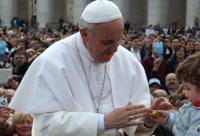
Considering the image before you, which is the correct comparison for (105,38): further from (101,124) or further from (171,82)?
(171,82)

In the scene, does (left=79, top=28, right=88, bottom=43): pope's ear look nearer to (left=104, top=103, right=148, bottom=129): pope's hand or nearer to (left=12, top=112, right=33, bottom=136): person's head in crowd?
(left=104, top=103, right=148, bottom=129): pope's hand

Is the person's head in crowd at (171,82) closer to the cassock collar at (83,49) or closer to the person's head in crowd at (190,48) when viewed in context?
the person's head in crowd at (190,48)

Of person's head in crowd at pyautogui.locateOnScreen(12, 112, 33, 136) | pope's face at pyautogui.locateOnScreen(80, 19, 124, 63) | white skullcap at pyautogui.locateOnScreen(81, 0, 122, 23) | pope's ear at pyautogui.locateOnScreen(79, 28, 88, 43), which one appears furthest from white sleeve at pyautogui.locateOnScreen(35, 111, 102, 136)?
person's head in crowd at pyautogui.locateOnScreen(12, 112, 33, 136)


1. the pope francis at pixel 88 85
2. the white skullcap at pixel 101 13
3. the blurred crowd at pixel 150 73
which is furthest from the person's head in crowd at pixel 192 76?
the blurred crowd at pixel 150 73

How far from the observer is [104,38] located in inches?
120

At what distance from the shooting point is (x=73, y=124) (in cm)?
304

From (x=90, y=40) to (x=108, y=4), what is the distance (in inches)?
14.5

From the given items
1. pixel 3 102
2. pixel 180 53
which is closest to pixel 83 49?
pixel 3 102

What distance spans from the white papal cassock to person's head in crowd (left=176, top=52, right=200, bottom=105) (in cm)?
46

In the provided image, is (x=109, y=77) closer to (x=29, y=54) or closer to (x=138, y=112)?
(x=138, y=112)

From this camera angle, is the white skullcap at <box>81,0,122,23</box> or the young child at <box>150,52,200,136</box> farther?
the white skullcap at <box>81,0,122,23</box>

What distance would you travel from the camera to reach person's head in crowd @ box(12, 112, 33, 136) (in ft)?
16.0

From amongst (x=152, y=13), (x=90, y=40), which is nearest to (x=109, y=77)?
(x=90, y=40)

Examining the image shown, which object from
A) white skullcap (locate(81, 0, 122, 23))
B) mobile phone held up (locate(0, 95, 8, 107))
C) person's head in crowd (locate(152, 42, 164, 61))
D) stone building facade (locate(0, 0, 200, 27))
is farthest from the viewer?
stone building facade (locate(0, 0, 200, 27))
